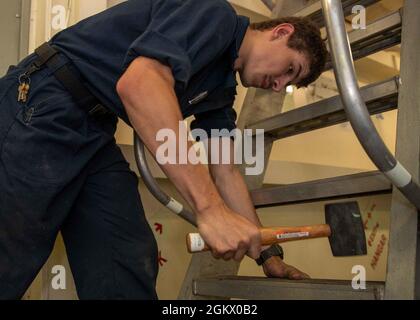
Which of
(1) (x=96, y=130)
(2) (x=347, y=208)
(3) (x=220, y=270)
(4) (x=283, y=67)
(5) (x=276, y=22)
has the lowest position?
(3) (x=220, y=270)

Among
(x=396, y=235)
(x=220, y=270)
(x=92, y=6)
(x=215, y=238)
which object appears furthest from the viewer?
(x=92, y=6)

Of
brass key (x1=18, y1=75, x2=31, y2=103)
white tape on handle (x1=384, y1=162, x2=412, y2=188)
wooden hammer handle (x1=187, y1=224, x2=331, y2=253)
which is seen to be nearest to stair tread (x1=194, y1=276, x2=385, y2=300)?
wooden hammer handle (x1=187, y1=224, x2=331, y2=253)

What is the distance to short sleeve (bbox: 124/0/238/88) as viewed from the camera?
2.77ft

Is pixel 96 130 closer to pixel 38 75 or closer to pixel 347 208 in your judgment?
pixel 38 75

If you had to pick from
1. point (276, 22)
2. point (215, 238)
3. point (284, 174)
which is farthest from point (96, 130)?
point (284, 174)

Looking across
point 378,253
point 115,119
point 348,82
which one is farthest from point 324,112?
point 378,253

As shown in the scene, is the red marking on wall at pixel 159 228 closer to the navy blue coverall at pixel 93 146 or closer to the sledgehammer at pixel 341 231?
the navy blue coverall at pixel 93 146

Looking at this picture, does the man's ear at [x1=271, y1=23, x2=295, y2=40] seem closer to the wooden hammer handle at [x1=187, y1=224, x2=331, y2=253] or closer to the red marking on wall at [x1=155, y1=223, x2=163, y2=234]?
the wooden hammer handle at [x1=187, y1=224, x2=331, y2=253]

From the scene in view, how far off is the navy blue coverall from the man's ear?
0.09m

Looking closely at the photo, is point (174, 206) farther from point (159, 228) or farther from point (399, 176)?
point (399, 176)

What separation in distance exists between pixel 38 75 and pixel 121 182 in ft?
1.07

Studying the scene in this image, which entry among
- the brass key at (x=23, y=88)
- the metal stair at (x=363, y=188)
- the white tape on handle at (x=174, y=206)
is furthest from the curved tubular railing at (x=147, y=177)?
the brass key at (x=23, y=88)

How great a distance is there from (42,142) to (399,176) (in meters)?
0.73

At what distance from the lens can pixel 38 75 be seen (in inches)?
39.5
